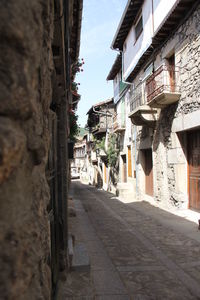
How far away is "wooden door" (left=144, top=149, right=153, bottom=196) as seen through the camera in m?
12.3

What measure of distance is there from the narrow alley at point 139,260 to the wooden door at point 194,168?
3.30 ft

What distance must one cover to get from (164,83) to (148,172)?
14.9ft

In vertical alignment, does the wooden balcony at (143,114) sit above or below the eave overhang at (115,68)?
below

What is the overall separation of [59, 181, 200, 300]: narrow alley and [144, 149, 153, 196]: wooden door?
4.39 meters

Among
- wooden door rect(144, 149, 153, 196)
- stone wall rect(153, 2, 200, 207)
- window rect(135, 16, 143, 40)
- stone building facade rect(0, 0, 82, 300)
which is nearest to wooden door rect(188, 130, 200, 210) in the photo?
stone wall rect(153, 2, 200, 207)

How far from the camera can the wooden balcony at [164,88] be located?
28.9ft

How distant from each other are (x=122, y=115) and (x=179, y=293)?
14433 millimetres

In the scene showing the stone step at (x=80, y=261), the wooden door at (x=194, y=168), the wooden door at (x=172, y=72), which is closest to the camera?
the stone step at (x=80, y=261)

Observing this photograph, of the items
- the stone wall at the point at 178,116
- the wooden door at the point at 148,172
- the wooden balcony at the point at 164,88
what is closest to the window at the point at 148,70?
the stone wall at the point at 178,116

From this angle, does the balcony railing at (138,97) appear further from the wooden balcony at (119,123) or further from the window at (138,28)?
the wooden balcony at (119,123)

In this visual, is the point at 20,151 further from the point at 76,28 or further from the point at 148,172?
the point at 148,172

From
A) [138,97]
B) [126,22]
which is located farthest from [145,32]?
[138,97]

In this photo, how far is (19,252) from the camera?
0.80m

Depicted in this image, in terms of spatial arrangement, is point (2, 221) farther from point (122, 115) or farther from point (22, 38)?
point (122, 115)
